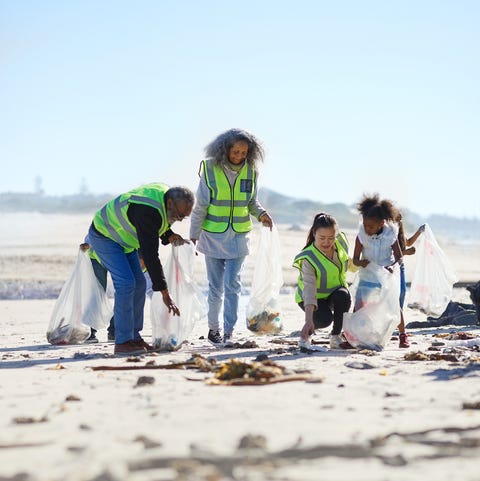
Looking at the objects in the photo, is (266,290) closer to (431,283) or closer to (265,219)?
(265,219)

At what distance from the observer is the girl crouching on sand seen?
601 centimetres

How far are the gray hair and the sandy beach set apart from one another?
1034 millimetres

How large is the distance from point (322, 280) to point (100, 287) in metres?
1.93

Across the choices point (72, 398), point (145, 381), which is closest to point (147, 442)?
point (72, 398)

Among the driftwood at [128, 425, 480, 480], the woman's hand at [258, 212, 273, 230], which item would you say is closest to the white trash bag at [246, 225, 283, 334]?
the woman's hand at [258, 212, 273, 230]

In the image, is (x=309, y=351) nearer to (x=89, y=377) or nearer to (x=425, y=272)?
(x=89, y=377)

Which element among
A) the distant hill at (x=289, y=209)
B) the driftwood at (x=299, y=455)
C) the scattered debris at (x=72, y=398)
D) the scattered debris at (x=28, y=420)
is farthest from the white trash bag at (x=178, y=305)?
the distant hill at (x=289, y=209)

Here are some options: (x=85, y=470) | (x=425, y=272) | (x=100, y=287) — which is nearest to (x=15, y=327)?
(x=100, y=287)

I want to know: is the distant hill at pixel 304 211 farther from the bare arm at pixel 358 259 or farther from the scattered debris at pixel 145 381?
the scattered debris at pixel 145 381

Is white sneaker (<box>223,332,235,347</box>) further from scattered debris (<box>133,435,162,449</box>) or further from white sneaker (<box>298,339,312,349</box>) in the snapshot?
scattered debris (<box>133,435,162,449</box>)

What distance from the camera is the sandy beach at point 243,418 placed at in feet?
9.29

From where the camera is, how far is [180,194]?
5648 mm

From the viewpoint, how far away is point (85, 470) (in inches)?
110

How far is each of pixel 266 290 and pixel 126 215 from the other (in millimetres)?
1541
